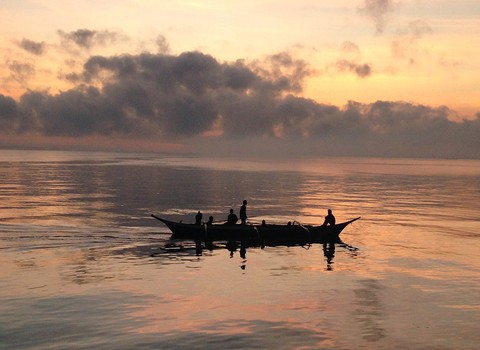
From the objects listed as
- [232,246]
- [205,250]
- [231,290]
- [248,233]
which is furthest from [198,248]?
[231,290]

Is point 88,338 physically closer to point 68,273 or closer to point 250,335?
point 250,335

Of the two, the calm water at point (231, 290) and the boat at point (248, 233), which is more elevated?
the boat at point (248, 233)

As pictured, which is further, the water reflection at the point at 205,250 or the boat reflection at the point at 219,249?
the boat reflection at the point at 219,249

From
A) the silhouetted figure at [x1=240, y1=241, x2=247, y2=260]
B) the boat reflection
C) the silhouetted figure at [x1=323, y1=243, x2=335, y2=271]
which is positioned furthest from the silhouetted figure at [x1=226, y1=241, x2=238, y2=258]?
the silhouetted figure at [x1=323, y1=243, x2=335, y2=271]

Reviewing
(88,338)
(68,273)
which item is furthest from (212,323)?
(68,273)

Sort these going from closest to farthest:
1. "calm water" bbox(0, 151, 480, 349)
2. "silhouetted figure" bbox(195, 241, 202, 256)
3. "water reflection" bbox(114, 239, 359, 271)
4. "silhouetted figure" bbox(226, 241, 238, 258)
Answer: "calm water" bbox(0, 151, 480, 349) < "water reflection" bbox(114, 239, 359, 271) < "silhouetted figure" bbox(195, 241, 202, 256) < "silhouetted figure" bbox(226, 241, 238, 258)

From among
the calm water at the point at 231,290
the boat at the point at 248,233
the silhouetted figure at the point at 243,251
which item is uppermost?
the boat at the point at 248,233

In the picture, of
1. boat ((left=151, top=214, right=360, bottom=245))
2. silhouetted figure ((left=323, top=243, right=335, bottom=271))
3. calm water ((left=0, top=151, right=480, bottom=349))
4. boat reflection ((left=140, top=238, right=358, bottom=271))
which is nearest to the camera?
calm water ((left=0, top=151, right=480, bottom=349))

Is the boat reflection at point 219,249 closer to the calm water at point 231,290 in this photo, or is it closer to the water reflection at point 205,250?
the water reflection at point 205,250

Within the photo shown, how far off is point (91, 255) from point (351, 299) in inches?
821

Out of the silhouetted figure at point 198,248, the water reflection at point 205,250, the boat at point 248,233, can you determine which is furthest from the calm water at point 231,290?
the boat at point 248,233

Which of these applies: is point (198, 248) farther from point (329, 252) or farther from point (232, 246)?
point (329, 252)

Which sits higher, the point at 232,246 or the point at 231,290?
the point at 232,246

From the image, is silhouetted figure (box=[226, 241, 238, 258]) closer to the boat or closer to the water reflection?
the water reflection
